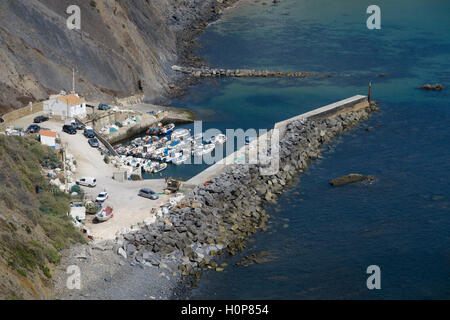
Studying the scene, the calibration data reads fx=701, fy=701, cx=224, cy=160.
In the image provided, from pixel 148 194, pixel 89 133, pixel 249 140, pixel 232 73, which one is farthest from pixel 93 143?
pixel 232 73

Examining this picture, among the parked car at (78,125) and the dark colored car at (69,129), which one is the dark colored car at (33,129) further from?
the parked car at (78,125)

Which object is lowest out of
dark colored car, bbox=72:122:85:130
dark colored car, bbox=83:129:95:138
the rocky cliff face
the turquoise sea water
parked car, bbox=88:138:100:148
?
the turquoise sea water

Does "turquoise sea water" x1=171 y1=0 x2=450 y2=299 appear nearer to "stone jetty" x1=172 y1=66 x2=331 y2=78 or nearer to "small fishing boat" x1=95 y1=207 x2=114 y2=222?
"stone jetty" x1=172 y1=66 x2=331 y2=78

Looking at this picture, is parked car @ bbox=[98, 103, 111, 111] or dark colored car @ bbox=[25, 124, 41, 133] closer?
dark colored car @ bbox=[25, 124, 41, 133]

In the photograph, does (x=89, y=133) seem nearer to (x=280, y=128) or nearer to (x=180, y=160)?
(x=180, y=160)

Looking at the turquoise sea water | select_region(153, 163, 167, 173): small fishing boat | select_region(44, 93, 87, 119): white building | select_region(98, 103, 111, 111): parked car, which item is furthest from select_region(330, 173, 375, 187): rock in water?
select_region(44, 93, 87, 119): white building

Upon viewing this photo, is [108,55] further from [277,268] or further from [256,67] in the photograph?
[277,268]
